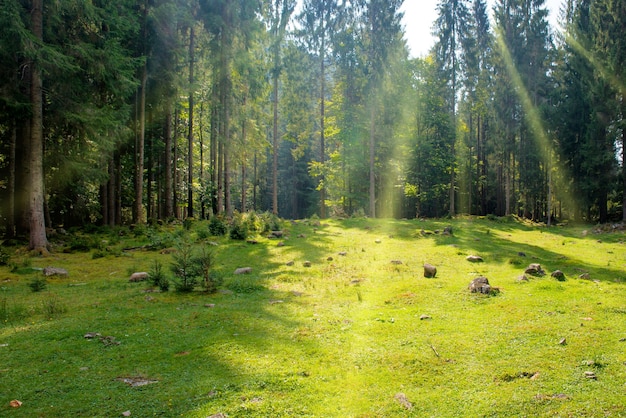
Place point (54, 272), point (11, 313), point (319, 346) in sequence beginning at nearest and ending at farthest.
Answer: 1. point (319, 346)
2. point (11, 313)
3. point (54, 272)

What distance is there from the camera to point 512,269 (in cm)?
1185

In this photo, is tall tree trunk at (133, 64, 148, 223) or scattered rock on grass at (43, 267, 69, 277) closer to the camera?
scattered rock on grass at (43, 267, 69, 277)

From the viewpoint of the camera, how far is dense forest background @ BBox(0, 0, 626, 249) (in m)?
16.2

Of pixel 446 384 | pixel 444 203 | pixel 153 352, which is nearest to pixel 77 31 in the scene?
pixel 153 352

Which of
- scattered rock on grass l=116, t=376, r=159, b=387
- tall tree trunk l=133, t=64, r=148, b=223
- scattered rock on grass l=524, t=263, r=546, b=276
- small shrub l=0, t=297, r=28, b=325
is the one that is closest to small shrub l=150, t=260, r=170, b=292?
small shrub l=0, t=297, r=28, b=325

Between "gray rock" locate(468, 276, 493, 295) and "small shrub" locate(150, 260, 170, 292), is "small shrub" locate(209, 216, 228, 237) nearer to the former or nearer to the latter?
"small shrub" locate(150, 260, 170, 292)

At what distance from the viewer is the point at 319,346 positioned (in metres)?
6.12

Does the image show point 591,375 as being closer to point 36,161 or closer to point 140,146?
point 36,161

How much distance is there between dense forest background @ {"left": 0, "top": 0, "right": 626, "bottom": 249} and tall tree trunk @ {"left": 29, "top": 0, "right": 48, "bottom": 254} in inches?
2.7

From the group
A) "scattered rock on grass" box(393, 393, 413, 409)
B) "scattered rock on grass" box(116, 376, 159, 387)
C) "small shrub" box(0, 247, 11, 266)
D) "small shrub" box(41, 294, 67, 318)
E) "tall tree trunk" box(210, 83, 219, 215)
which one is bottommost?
"scattered rock on grass" box(393, 393, 413, 409)

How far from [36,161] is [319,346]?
13641 mm

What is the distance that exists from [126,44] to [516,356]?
23.6 metres

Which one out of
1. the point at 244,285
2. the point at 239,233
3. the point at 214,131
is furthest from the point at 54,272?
the point at 214,131

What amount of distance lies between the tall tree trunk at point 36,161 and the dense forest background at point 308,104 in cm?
7
